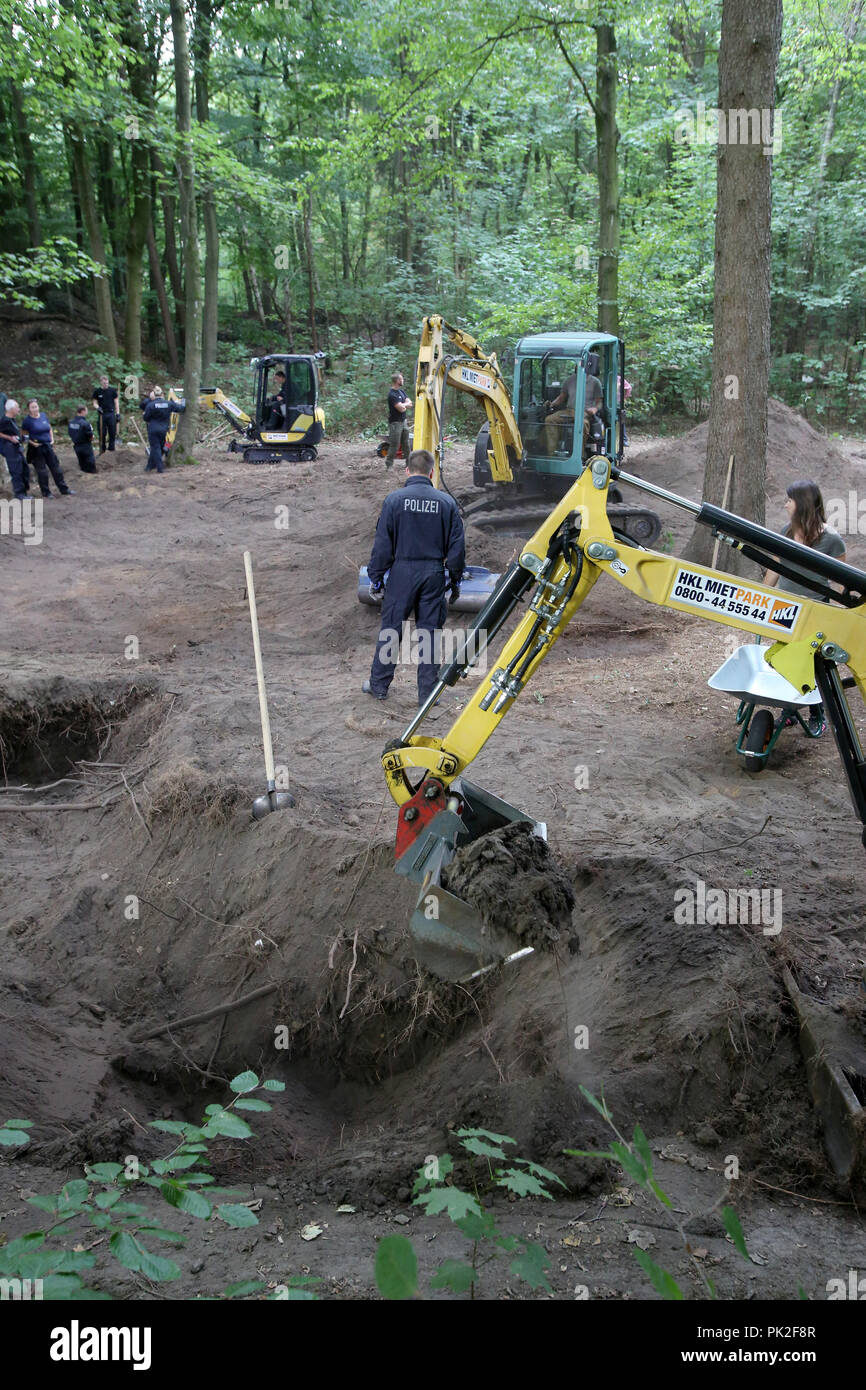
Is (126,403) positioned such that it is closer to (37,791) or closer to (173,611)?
(173,611)

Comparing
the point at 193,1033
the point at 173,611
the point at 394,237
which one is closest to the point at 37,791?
the point at 193,1033

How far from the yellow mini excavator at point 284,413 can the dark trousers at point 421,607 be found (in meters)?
15.0

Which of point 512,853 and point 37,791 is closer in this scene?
point 512,853

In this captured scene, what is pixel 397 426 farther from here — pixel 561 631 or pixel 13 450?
pixel 561 631

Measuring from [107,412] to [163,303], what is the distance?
10.7 m

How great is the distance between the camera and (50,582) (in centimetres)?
1307

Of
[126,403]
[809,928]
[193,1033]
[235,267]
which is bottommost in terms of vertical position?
[193,1033]

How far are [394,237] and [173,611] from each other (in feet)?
82.3

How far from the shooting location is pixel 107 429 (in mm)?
21766

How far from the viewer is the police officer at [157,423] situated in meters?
19.5

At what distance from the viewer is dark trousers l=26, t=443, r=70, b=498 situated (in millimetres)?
17078

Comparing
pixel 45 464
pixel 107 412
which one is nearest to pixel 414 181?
pixel 45 464

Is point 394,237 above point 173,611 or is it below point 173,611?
above

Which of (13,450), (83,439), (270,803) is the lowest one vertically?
(270,803)
